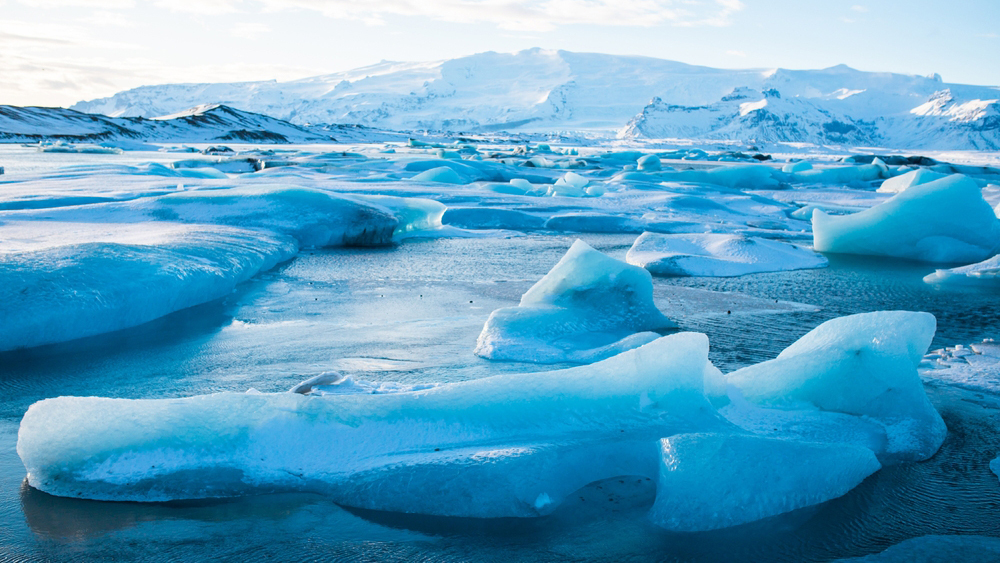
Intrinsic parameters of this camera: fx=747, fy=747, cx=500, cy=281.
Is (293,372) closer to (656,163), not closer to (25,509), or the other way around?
(25,509)

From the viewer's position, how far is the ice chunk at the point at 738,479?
5.51 feet

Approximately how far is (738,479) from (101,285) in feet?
8.89

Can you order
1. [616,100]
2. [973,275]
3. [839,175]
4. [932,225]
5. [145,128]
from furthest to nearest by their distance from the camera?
[616,100] → [145,128] → [839,175] → [932,225] → [973,275]

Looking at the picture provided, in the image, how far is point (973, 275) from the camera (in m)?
4.65

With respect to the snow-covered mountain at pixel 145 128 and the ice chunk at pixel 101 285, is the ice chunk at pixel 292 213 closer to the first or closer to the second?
the ice chunk at pixel 101 285

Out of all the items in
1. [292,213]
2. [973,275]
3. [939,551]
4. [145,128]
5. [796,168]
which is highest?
[145,128]

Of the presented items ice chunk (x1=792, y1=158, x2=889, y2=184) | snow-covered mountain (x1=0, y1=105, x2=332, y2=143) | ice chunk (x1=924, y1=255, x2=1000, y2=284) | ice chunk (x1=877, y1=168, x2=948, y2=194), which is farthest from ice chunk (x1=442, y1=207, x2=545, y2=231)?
snow-covered mountain (x1=0, y1=105, x2=332, y2=143)

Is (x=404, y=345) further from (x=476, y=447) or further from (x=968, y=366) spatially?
(x=968, y=366)

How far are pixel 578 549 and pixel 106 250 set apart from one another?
2.84 m

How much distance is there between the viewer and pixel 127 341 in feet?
10.0

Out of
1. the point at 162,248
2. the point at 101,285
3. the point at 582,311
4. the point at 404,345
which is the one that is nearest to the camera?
the point at 404,345

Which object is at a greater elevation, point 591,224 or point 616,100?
point 616,100

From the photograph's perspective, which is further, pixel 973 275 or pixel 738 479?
pixel 973 275

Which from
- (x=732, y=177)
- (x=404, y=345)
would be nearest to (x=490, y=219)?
(x=404, y=345)
